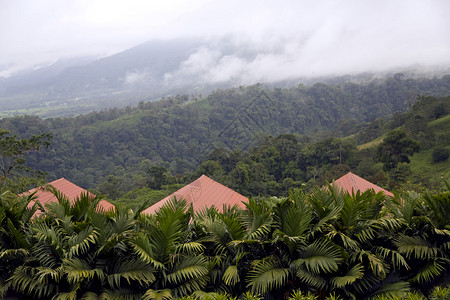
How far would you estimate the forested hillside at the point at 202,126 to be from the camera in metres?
48.9

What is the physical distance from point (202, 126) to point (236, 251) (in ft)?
214

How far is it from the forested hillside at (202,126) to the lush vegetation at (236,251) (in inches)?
1101

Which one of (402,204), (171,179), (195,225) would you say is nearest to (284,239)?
(195,225)

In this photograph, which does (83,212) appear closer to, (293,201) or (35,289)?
(35,289)

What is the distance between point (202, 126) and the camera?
68875 millimetres

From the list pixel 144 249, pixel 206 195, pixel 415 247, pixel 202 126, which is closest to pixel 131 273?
pixel 144 249

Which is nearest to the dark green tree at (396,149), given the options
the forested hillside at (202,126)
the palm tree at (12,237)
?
the forested hillside at (202,126)

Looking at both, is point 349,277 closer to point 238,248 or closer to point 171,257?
point 238,248

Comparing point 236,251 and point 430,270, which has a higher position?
point 236,251

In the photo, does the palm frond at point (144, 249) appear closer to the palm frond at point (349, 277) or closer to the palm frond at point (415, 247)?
the palm frond at point (349, 277)

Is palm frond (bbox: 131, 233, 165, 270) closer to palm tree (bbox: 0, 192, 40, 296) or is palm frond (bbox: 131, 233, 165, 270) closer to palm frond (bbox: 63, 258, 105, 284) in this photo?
palm frond (bbox: 63, 258, 105, 284)

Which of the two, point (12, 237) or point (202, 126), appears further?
point (202, 126)

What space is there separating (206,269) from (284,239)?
3.41 ft

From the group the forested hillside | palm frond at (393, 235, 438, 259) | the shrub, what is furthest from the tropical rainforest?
the shrub
